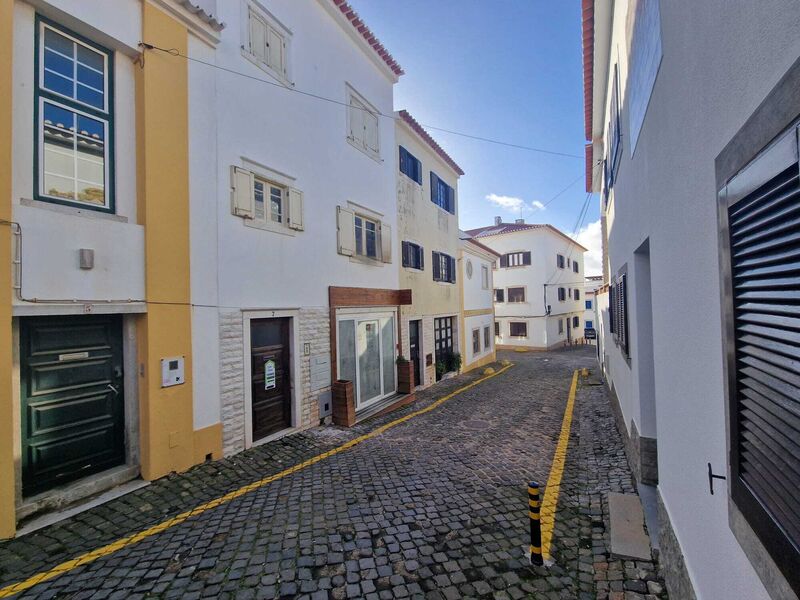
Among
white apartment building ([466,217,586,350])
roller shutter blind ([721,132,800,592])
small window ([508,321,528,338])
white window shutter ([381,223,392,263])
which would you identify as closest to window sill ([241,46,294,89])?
white window shutter ([381,223,392,263])

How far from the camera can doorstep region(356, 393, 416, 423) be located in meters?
9.62

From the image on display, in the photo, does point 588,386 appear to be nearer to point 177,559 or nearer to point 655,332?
point 655,332

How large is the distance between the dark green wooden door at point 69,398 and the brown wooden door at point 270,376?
226cm

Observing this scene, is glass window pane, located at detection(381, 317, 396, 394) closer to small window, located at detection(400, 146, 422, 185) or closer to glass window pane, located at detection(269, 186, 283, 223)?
glass window pane, located at detection(269, 186, 283, 223)

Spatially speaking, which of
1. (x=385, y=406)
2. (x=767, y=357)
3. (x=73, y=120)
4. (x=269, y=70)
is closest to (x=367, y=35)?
(x=269, y=70)

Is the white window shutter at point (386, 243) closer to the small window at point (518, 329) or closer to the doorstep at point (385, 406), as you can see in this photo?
the doorstep at point (385, 406)

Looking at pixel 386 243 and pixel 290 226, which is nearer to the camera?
pixel 290 226

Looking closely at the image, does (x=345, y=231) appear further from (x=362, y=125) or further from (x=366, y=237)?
(x=362, y=125)

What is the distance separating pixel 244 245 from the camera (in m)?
7.16

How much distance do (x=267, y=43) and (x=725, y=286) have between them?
923 centimetres

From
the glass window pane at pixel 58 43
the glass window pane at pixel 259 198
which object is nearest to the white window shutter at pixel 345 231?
the glass window pane at pixel 259 198

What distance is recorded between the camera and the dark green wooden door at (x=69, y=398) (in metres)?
4.70

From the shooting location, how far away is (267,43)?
799 cm

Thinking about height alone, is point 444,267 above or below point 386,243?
below
